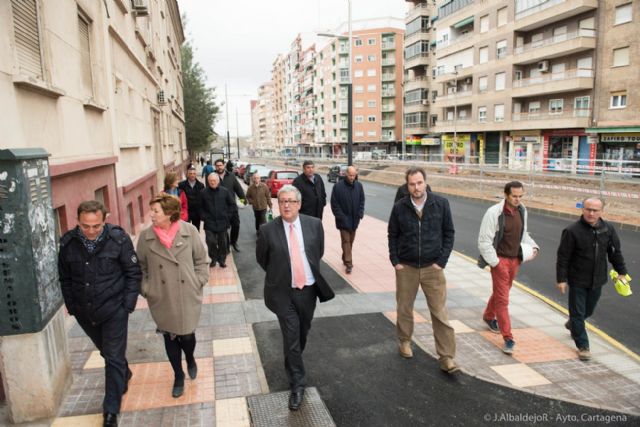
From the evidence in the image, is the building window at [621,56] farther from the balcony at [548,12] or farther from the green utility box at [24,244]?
the green utility box at [24,244]

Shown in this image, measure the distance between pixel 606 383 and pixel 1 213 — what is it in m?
5.45

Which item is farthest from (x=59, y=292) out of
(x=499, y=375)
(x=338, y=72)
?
(x=338, y=72)

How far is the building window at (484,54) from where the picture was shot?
144 feet

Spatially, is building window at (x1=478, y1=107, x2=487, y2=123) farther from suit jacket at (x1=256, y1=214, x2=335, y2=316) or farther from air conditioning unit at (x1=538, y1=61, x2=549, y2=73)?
suit jacket at (x1=256, y1=214, x2=335, y2=316)

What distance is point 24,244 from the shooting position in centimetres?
361

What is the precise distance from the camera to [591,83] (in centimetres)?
3431

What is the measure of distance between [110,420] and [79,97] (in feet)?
18.5

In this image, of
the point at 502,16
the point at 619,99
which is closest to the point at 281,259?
the point at 619,99

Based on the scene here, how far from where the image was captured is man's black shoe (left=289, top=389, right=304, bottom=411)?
4062mm

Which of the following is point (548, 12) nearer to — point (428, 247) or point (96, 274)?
point (428, 247)

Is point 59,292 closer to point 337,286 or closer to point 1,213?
point 1,213

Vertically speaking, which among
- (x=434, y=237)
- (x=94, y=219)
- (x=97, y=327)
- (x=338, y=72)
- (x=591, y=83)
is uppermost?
(x=338, y=72)

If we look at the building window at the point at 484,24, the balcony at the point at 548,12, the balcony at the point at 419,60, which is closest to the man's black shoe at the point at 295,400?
the balcony at the point at 548,12

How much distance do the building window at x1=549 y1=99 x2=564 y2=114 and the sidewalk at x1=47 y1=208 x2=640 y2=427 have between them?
34778mm
